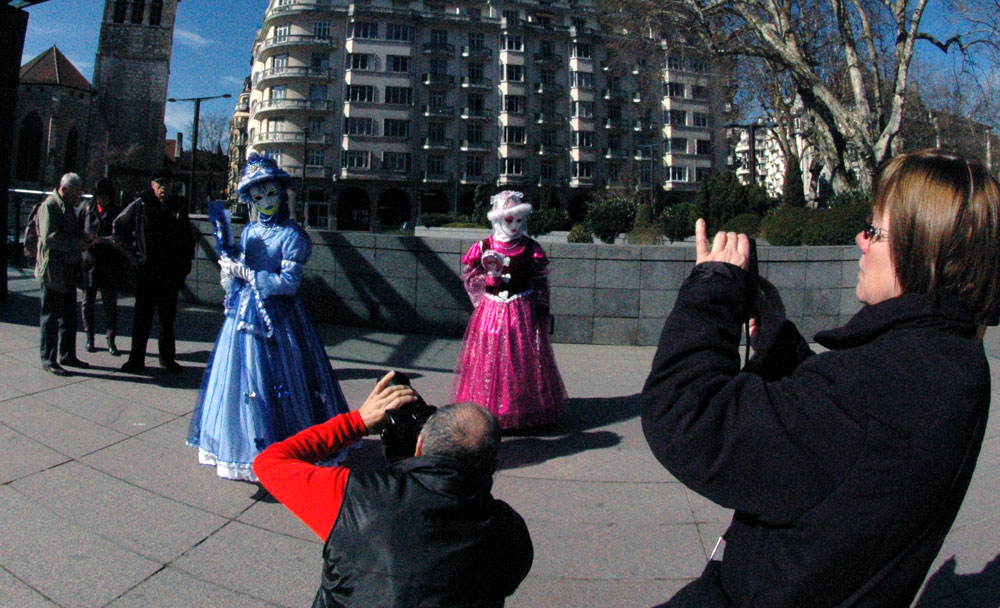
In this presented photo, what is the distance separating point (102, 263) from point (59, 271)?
1300 mm

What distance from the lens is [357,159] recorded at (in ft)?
193

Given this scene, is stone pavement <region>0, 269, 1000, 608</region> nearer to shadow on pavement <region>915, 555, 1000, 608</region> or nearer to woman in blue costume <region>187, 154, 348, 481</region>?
shadow on pavement <region>915, 555, 1000, 608</region>

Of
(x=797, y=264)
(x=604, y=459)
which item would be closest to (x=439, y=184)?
(x=797, y=264)

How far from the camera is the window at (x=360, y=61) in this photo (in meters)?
58.8

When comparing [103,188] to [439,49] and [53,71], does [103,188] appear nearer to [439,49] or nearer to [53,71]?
[439,49]

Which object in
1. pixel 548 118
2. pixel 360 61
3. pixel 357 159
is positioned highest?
pixel 360 61

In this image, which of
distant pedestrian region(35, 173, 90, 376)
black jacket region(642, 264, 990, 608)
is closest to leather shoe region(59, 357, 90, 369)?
distant pedestrian region(35, 173, 90, 376)

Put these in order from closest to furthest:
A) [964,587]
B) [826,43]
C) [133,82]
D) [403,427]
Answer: [403,427]
[964,587]
[826,43]
[133,82]

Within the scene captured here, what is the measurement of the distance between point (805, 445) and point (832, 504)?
111 millimetres

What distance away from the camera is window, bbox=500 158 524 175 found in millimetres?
61938

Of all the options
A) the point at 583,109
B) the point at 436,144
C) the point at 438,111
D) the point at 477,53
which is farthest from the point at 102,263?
the point at 583,109

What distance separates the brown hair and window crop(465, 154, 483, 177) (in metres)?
60.8

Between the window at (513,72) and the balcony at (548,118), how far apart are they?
3484 millimetres

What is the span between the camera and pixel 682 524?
12.5 feet
